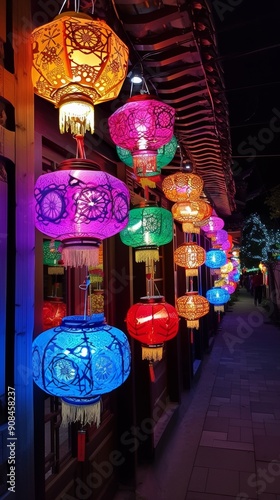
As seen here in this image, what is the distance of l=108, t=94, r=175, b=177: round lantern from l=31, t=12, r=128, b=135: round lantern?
63cm

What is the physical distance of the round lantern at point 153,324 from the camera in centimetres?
363

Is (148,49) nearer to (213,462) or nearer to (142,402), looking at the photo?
(142,402)

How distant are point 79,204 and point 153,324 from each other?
195 cm

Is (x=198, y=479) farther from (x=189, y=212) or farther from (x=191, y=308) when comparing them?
(x=189, y=212)

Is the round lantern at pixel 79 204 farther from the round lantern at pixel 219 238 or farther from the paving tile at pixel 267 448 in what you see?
the round lantern at pixel 219 238

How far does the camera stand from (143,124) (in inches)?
119

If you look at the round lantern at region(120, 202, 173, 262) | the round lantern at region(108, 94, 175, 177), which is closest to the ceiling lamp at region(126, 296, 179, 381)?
the round lantern at region(120, 202, 173, 262)

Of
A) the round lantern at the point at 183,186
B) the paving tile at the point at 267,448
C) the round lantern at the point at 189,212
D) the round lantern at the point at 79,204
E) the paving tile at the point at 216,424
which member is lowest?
the paving tile at the point at 216,424

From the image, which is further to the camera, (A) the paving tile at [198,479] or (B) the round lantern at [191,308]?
(B) the round lantern at [191,308]

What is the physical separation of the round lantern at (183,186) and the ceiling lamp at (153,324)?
181 cm

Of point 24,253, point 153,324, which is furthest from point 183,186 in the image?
point 24,253

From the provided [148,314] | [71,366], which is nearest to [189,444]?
[148,314]

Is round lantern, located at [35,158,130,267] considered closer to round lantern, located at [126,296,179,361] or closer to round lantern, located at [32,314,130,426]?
round lantern, located at [32,314,130,426]

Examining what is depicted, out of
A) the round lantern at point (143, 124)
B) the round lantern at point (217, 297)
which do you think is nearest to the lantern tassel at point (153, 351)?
the round lantern at point (143, 124)
